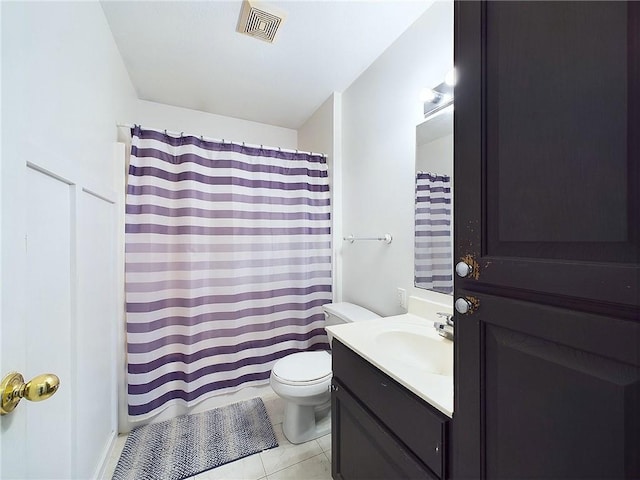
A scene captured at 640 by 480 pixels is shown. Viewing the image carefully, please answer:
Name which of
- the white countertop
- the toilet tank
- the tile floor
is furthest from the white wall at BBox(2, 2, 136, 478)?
the toilet tank

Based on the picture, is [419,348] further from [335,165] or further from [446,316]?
[335,165]

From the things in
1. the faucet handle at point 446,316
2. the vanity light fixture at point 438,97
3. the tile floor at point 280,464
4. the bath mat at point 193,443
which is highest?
the vanity light fixture at point 438,97

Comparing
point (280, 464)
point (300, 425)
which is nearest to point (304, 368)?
point (300, 425)

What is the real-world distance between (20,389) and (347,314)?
150 cm

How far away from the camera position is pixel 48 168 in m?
0.81

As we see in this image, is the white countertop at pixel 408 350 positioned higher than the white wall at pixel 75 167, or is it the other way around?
the white wall at pixel 75 167

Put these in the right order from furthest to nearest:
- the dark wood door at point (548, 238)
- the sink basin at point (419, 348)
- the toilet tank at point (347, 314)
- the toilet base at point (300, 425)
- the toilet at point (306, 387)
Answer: the toilet tank at point (347, 314) < the toilet base at point (300, 425) < the toilet at point (306, 387) < the sink basin at point (419, 348) < the dark wood door at point (548, 238)

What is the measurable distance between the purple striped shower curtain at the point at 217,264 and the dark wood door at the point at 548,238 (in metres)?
1.61

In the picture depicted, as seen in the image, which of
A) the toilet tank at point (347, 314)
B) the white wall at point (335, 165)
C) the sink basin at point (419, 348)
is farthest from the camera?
the white wall at point (335, 165)

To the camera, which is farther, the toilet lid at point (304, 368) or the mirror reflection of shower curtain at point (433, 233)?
the toilet lid at point (304, 368)

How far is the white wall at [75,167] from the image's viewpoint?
53 cm

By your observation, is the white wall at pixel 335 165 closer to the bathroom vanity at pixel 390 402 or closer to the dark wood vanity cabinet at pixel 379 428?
the bathroom vanity at pixel 390 402

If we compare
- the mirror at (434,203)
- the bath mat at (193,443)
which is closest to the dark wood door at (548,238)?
the mirror at (434,203)

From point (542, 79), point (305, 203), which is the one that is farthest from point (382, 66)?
point (542, 79)
